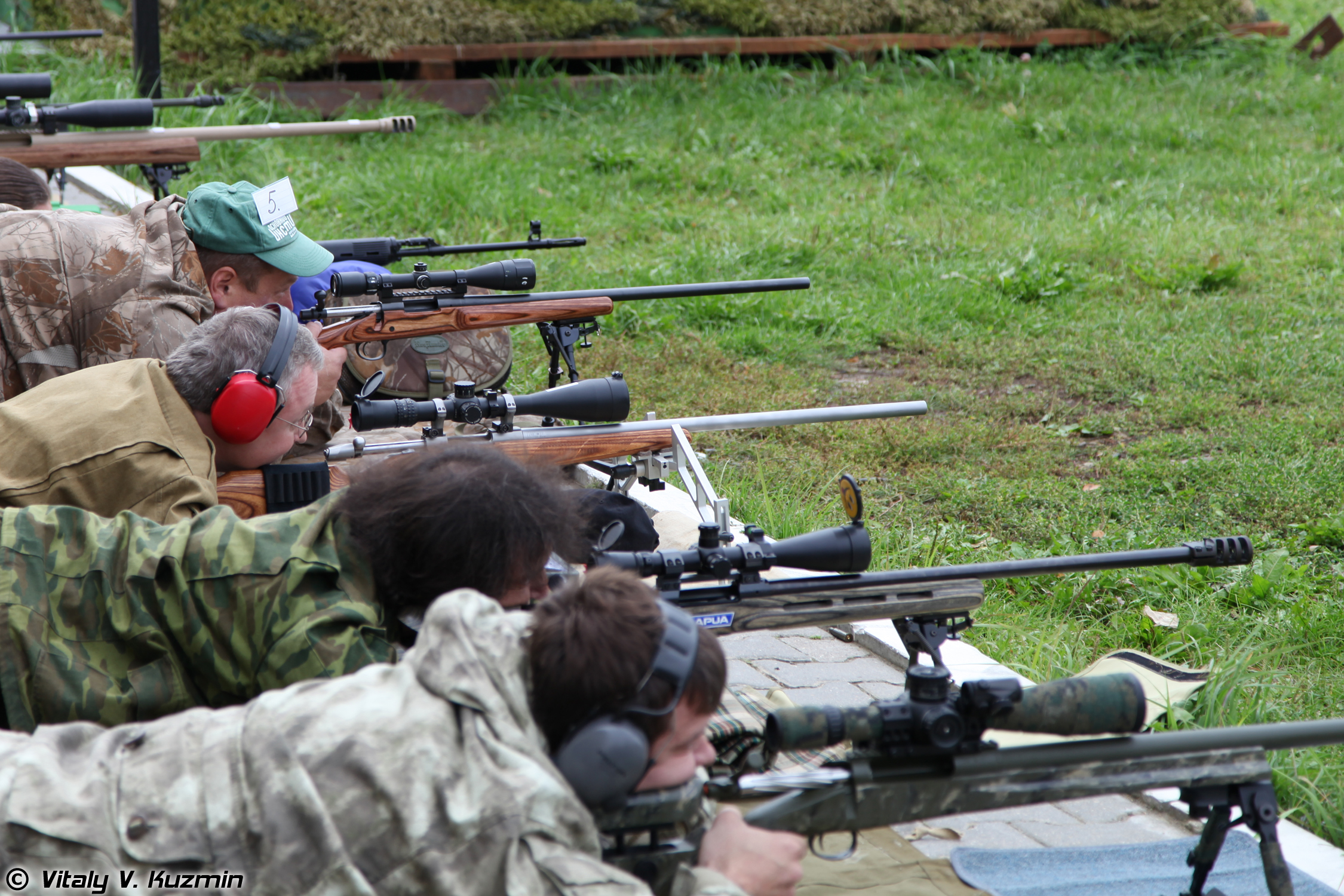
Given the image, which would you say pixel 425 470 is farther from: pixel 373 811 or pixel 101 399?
pixel 101 399

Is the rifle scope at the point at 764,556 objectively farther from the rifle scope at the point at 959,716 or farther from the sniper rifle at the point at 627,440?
the sniper rifle at the point at 627,440

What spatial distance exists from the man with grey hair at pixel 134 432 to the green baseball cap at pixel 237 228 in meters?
1.15

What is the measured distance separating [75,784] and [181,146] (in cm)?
579

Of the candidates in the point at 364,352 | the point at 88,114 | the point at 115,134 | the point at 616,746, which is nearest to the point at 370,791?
the point at 616,746

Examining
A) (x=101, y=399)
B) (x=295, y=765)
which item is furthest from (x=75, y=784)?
(x=101, y=399)

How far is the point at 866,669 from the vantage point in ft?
12.7

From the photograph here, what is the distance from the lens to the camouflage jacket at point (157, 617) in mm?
2234

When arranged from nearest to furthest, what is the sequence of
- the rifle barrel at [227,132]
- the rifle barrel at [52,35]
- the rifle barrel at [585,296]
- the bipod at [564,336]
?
the rifle barrel at [585,296] < the bipod at [564,336] < the rifle barrel at [227,132] < the rifle barrel at [52,35]

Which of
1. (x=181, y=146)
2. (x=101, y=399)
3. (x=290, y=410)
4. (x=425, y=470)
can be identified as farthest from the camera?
(x=181, y=146)

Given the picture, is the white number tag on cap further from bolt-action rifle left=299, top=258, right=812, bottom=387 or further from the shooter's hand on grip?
the shooter's hand on grip

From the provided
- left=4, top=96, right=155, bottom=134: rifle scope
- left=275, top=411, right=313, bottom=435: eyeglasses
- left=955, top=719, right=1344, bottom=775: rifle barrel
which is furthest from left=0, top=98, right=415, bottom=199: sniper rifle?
left=955, top=719, right=1344, bottom=775: rifle barrel

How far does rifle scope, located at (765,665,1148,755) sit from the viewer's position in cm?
204

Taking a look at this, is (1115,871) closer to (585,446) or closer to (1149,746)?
(1149,746)

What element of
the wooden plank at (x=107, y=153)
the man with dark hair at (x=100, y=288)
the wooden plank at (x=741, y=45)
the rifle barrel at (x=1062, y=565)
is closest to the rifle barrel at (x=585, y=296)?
the man with dark hair at (x=100, y=288)
